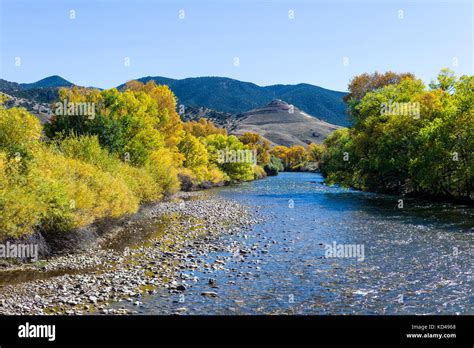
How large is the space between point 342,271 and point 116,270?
11207 mm

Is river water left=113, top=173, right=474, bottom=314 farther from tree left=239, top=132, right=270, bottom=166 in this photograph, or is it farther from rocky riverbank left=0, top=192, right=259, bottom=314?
tree left=239, top=132, right=270, bottom=166

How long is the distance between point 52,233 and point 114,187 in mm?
7379

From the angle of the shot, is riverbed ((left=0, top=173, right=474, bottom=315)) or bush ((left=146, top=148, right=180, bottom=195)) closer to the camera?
riverbed ((left=0, top=173, right=474, bottom=315))

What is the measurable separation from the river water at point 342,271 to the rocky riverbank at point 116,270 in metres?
1.07

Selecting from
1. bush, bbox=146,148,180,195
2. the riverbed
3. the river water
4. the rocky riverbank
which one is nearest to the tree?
bush, bbox=146,148,180,195

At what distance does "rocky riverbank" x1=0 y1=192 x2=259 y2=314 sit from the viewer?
15.8 meters

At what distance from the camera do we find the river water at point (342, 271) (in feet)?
52.9

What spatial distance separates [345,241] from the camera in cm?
2845

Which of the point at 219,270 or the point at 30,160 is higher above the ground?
the point at 30,160

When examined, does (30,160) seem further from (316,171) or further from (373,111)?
(316,171)

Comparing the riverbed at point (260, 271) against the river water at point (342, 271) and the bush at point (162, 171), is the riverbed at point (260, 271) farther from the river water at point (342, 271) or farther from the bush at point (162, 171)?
the bush at point (162, 171)

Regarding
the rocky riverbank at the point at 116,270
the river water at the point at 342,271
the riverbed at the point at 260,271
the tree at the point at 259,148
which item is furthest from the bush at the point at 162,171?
the tree at the point at 259,148

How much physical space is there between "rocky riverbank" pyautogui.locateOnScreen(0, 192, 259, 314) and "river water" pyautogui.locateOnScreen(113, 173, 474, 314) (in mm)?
1070
